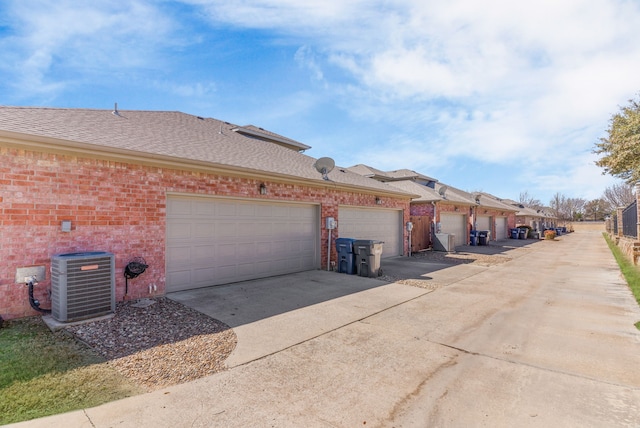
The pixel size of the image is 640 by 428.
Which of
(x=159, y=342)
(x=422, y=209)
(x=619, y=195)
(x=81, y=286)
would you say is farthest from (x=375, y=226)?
(x=619, y=195)

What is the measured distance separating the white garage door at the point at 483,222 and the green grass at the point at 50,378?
26.1 m

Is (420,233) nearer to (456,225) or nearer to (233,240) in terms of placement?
(456,225)

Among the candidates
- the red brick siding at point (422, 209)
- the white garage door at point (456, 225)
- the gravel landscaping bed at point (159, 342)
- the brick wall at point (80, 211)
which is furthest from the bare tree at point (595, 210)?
the gravel landscaping bed at point (159, 342)

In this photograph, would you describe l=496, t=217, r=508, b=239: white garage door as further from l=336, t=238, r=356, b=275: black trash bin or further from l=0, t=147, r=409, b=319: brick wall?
l=0, t=147, r=409, b=319: brick wall

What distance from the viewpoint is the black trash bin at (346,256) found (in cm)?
1027

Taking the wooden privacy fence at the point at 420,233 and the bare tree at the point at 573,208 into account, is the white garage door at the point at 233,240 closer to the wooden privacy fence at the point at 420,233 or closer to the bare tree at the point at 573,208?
the wooden privacy fence at the point at 420,233

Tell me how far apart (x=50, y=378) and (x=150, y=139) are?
5.50m

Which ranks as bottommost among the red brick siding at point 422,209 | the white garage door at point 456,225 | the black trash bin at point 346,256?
the black trash bin at point 346,256

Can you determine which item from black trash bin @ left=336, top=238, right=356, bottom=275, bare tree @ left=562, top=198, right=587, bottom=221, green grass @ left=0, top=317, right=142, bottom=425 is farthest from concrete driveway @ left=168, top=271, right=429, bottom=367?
bare tree @ left=562, top=198, right=587, bottom=221

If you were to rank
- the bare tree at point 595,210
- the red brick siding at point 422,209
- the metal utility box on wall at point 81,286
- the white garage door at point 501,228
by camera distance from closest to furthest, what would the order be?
the metal utility box on wall at point 81,286, the red brick siding at point 422,209, the white garage door at point 501,228, the bare tree at point 595,210

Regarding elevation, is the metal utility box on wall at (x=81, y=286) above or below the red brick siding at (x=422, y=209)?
below

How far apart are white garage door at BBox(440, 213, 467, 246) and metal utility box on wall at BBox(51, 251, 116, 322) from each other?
17500 millimetres

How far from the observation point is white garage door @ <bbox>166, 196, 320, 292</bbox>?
24.2 ft

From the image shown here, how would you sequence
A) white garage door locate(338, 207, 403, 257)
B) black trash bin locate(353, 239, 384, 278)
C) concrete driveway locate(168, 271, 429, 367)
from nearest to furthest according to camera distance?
concrete driveway locate(168, 271, 429, 367) < black trash bin locate(353, 239, 384, 278) < white garage door locate(338, 207, 403, 257)
